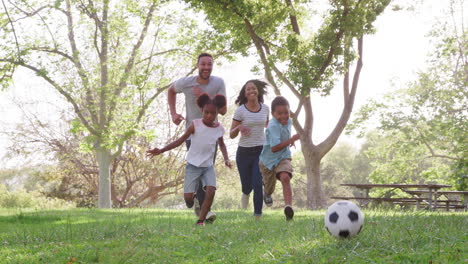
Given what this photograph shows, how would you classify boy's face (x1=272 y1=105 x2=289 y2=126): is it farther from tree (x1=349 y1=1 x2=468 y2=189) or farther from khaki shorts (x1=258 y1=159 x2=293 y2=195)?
tree (x1=349 y1=1 x2=468 y2=189)

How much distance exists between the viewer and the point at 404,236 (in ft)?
15.5

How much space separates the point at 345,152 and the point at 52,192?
42.0 m

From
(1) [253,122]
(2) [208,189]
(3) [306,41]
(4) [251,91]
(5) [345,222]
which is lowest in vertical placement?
(5) [345,222]

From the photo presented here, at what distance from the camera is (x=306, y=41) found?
1762 cm

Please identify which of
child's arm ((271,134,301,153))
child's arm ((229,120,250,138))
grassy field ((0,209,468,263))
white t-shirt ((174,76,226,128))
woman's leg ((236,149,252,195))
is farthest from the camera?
woman's leg ((236,149,252,195))

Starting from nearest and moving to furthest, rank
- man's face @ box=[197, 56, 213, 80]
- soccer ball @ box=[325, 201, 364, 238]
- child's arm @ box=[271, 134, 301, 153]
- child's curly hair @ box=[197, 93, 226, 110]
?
soccer ball @ box=[325, 201, 364, 238], child's arm @ box=[271, 134, 301, 153], child's curly hair @ box=[197, 93, 226, 110], man's face @ box=[197, 56, 213, 80]

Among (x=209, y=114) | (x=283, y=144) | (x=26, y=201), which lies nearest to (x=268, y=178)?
(x=283, y=144)

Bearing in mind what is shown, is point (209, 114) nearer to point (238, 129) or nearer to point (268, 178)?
point (238, 129)

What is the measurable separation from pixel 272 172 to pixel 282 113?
1005 mm

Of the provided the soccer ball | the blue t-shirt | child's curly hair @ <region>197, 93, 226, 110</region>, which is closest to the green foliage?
the blue t-shirt

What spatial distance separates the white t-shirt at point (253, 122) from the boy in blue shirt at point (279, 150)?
0.29 m

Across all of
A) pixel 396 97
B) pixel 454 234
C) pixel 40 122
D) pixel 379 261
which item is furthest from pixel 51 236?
pixel 396 97

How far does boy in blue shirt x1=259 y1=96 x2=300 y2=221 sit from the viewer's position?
7730mm

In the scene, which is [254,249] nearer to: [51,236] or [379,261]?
[379,261]
